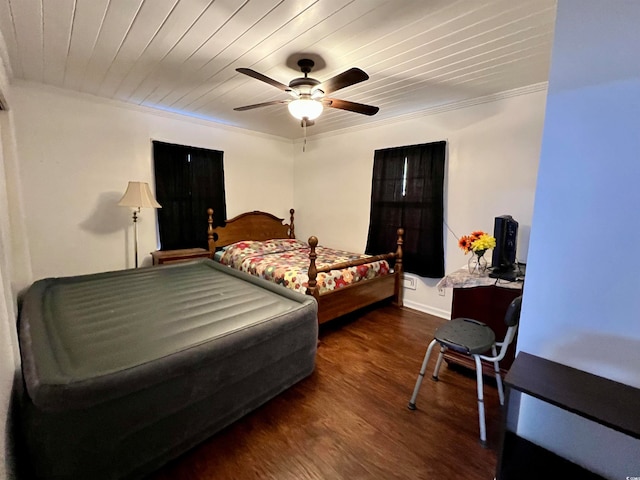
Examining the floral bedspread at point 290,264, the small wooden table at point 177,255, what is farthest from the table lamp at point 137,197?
the floral bedspread at point 290,264

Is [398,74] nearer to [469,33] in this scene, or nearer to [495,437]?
[469,33]

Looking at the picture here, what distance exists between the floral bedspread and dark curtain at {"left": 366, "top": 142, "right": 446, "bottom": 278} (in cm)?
40

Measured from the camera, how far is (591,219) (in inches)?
43.4

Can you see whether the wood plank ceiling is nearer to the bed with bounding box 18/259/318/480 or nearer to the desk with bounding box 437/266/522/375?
the desk with bounding box 437/266/522/375

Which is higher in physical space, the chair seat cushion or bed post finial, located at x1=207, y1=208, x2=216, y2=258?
bed post finial, located at x1=207, y1=208, x2=216, y2=258

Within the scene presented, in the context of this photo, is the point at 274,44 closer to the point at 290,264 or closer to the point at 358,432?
the point at 290,264

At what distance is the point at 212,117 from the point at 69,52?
173 centimetres

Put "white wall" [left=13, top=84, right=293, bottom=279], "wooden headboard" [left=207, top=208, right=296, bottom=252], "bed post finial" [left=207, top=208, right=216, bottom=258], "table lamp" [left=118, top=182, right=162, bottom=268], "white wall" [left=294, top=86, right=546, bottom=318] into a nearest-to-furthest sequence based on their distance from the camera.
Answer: "white wall" [left=294, top=86, right=546, bottom=318] → "white wall" [left=13, top=84, right=293, bottom=279] → "table lamp" [left=118, top=182, right=162, bottom=268] → "bed post finial" [left=207, top=208, right=216, bottom=258] → "wooden headboard" [left=207, top=208, right=296, bottom=252]

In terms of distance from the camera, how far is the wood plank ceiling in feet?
5.20

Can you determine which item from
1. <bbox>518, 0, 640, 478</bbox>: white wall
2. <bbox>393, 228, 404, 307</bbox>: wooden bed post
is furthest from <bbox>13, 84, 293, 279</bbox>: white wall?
<bbox>518, 0, 640, 478</bbox>: white wall

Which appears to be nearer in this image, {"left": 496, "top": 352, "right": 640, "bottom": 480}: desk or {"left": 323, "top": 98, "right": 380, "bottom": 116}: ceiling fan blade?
{"left": 496, "top": 352, "right": 640, "bottom": 480}: desk

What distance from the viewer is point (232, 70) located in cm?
235

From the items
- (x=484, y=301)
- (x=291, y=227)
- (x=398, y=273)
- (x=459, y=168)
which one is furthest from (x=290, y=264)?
(x=459, y=168)

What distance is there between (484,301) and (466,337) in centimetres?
56
